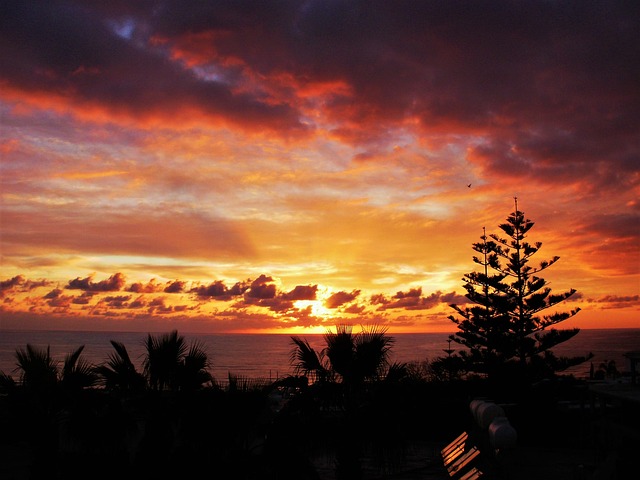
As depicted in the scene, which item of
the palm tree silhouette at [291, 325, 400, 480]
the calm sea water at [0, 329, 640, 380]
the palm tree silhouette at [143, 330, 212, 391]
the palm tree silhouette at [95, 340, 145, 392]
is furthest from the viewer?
the calm sea water at [0, 329, 640, 380]

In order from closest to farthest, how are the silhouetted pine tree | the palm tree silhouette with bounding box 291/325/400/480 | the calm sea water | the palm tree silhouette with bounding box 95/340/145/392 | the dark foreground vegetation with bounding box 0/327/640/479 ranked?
the dark foreground vegetation with bounding box 0/327/640/479 < the palm tree silhouette with bounding box 95/340/145/392 < the palm tree silhouette with bounding box 291/325/400/480 < the silhouetted pine tree < the calm sea water

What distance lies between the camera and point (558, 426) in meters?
13.5

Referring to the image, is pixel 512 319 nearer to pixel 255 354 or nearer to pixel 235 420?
pixel 235 420

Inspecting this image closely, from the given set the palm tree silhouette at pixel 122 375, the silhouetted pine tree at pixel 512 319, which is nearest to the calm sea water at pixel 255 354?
the silhouetted pine tree at pixel 512 319

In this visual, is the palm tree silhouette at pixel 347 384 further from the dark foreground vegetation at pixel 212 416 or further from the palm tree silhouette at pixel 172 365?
the palm tree silhouette at pixel 172 365

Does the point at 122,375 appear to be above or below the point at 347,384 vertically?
above

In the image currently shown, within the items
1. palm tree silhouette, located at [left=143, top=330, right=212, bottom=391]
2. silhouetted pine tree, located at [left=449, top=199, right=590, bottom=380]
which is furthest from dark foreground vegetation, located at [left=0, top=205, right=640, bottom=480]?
silhouetted pine tree, located at [left=449, top=199, right=590, bottom=380]

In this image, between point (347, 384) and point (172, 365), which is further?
point (347, 384)

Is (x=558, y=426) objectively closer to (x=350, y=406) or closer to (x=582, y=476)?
(x=582, y=476)

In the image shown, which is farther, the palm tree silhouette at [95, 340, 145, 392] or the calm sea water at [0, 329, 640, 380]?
the calm sea water at [0, 329, 640, 380]

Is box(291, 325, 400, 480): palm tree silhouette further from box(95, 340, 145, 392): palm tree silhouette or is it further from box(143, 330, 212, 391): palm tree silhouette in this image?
box(95, 340, 145, 392): palm tree silhouette

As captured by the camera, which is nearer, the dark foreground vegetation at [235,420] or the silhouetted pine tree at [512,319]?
the dark foreground vegetation at [235,420]

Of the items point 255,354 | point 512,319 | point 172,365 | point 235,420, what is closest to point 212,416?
point 235,420

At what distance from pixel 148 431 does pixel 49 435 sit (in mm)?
1377
